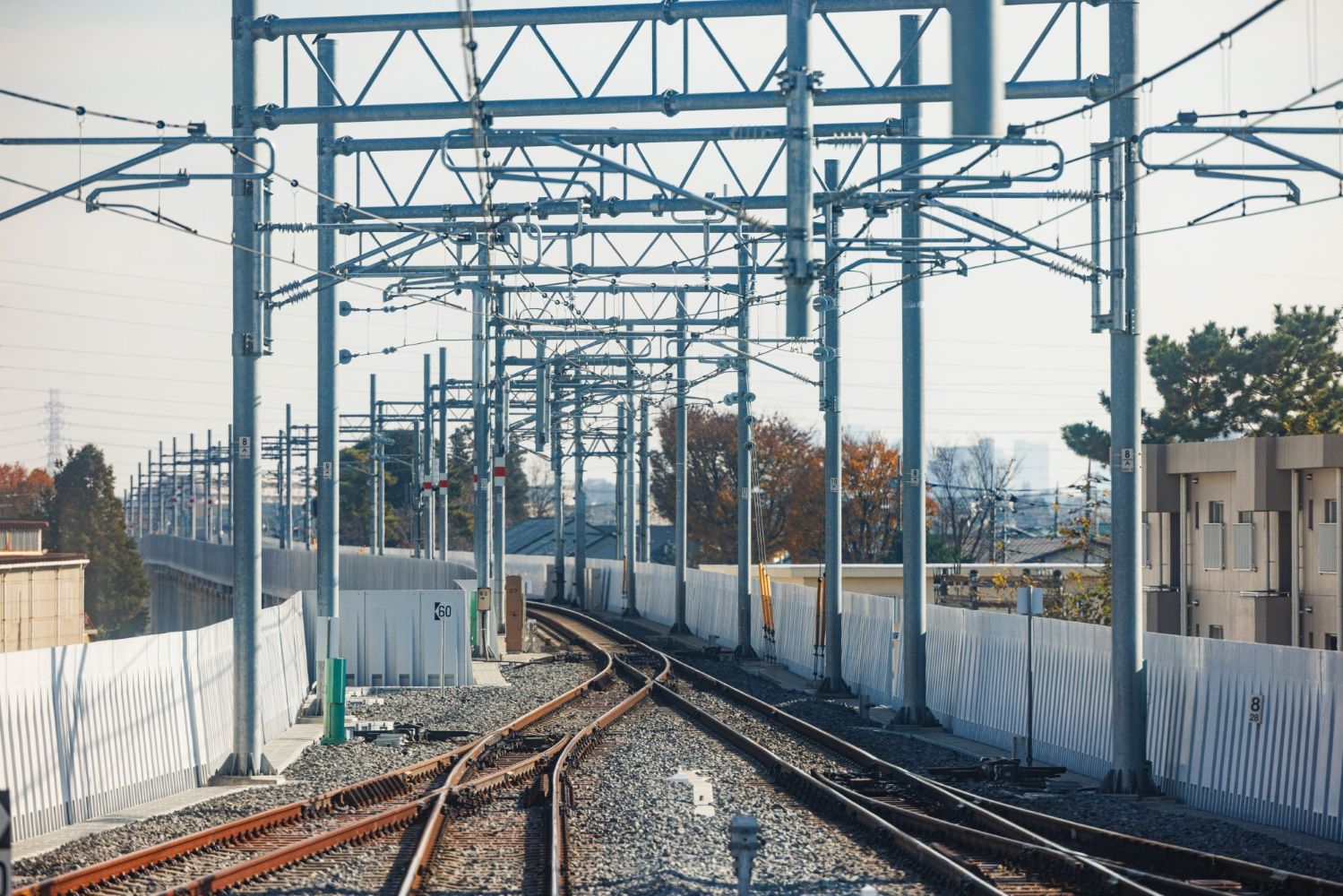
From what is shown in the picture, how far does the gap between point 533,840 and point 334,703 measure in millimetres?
7909

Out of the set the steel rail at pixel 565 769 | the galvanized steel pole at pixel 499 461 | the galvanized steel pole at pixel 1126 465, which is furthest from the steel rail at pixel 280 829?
the galvanized steel pole at pixel 499 461

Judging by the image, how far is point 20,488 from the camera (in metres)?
139

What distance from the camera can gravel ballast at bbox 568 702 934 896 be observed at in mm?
12102

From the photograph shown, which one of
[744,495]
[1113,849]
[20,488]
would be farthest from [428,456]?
[20,488]

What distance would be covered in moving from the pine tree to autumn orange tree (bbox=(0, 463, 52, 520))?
19.5m

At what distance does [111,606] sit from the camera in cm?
9656

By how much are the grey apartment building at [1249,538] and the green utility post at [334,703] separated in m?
20.4

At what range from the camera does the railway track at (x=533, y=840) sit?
11797 millimetres

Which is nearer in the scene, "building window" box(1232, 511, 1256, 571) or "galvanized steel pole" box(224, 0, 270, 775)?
"galvanized steel pole" box(224, 0, 270, 775)

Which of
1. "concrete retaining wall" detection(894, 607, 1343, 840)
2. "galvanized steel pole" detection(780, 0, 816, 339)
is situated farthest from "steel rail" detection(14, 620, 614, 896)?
"concrete retaining wall" detection(894, 607, 1343, 840)

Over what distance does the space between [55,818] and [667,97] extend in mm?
8659

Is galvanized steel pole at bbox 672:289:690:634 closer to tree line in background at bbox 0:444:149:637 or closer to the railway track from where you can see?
the railway track

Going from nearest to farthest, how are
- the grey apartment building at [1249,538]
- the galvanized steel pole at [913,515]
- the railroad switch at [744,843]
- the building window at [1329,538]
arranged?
1. the railroad switch at [744,843]
2. the galvanized steel pole at [913,515]
3. the building window at [1329,538]
4. the grey apartment building at [1249,538]

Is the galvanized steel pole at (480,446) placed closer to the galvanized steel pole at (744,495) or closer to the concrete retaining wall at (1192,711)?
the galvanized steel pole at (744,495)
